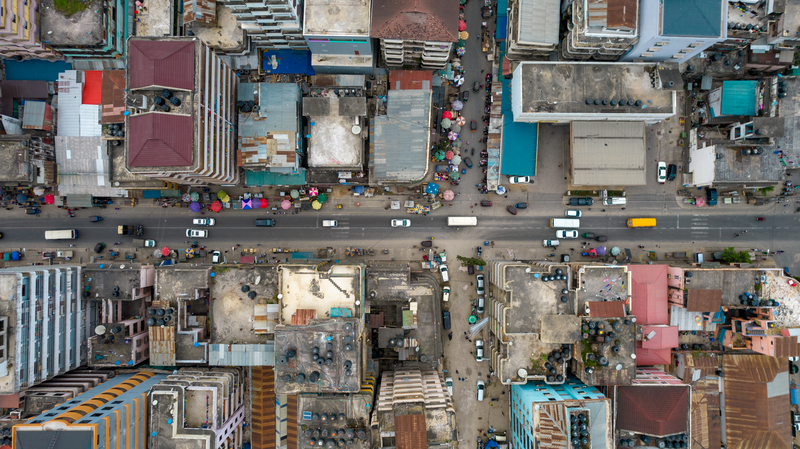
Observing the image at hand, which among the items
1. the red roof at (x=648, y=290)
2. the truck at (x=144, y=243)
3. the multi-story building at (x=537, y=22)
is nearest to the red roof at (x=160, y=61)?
the truck at (x=144, y=243)

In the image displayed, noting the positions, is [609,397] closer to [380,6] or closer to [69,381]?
[380,6]

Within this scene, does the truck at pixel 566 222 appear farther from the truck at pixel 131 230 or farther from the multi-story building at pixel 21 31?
the multi-story building at pixel 21 31

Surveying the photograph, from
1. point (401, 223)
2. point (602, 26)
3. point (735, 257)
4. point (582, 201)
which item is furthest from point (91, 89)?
point (735, 257)

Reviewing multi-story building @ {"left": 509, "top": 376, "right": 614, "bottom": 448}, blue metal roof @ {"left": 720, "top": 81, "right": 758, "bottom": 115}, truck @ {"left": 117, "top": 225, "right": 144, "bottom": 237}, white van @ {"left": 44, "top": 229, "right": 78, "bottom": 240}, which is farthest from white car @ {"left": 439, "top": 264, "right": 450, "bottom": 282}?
white van @ {"left": 44, "top": 229, "right": 78, "bottom": 240}

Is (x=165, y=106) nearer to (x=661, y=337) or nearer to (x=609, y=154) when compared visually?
(x=609, y=154)

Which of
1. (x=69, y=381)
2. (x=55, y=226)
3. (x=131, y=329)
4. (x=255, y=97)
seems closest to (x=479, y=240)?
(x=255, y=97)

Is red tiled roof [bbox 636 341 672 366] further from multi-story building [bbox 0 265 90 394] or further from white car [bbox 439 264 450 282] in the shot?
multi-story building [bbox 0 265 90 394]

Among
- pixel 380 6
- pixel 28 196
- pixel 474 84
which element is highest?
pixel 380 6
